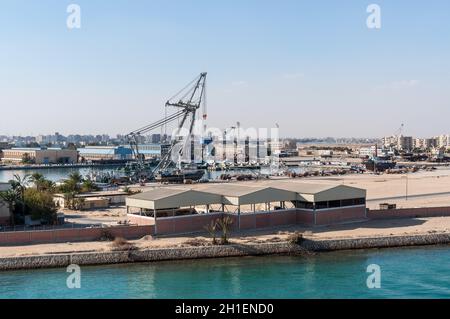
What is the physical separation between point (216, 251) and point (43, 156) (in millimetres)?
53235

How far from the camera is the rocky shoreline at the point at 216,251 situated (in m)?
11.7

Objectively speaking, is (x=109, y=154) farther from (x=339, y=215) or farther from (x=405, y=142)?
(x=339, y=215)

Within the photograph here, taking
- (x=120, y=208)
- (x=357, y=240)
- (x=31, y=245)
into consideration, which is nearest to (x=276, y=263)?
(x=357, y=240)

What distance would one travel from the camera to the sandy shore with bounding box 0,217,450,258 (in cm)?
1238

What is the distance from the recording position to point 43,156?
6225 centimetres

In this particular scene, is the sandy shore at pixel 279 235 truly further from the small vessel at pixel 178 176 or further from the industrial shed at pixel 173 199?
the small vessel at pixel 178 176

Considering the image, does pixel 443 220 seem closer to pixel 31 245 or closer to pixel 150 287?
pixel 150 287

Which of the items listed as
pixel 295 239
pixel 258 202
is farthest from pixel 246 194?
pixel 295 239

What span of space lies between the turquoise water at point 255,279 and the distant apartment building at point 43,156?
5331 cm

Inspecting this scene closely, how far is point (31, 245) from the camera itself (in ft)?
41.9

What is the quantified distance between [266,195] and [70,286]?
6.12m

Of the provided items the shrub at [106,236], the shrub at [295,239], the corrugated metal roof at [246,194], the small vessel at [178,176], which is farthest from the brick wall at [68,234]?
the small vessel at [178,176]

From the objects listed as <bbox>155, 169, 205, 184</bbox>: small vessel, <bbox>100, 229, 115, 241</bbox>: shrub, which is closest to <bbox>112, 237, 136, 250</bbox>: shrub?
<bbox>100, 229, 115, 241</bbox>: shrub

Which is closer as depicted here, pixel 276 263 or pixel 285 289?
pixel 285 289
